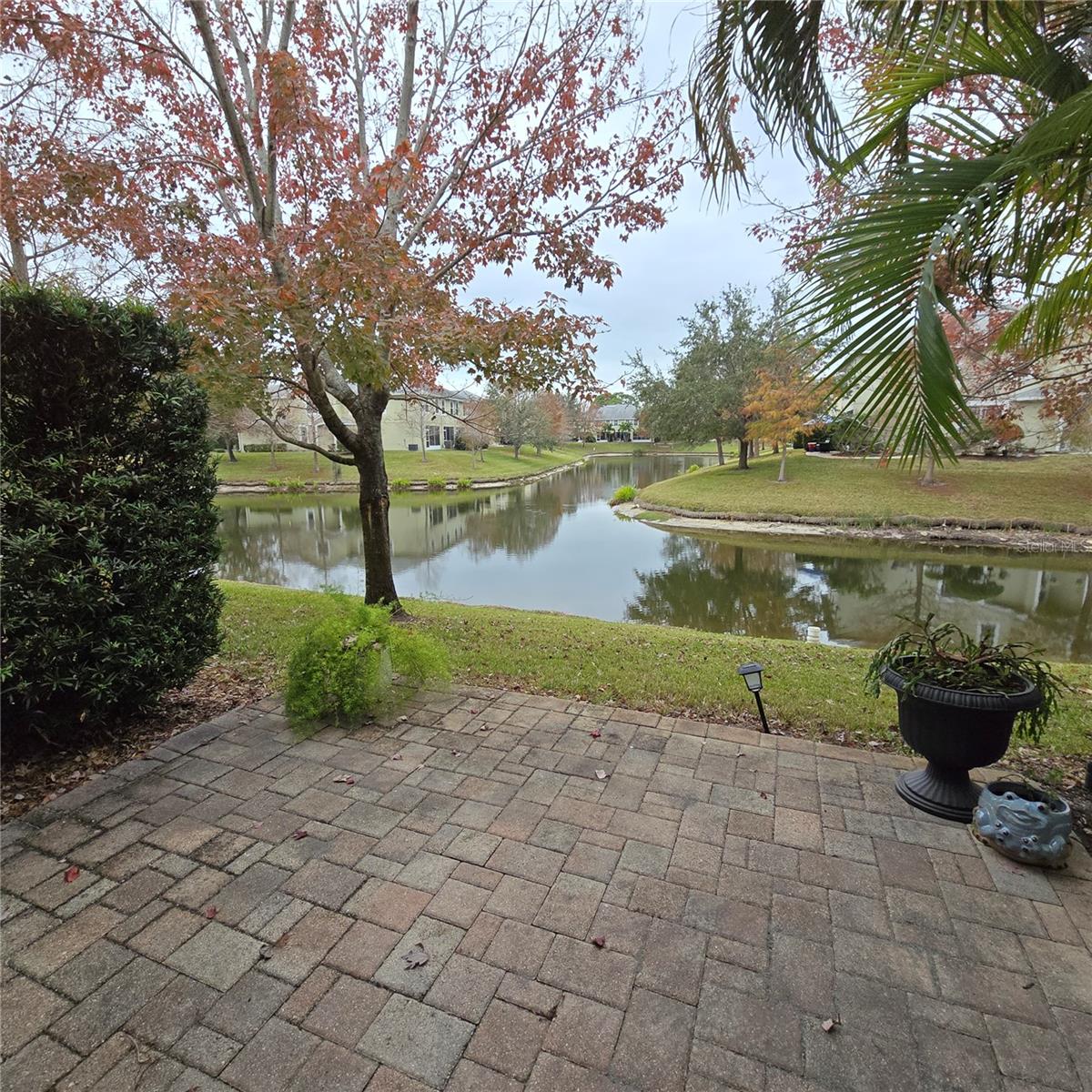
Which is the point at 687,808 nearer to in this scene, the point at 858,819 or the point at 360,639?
the point at 858,819

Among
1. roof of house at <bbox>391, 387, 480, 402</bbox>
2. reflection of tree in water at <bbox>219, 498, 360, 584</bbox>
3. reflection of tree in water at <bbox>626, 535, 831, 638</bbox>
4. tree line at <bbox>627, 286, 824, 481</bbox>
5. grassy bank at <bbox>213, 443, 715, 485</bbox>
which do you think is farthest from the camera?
grassy bank at <bbox>213, 443, 715, 485</bbox>

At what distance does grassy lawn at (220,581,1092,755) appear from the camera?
3230 millimetres

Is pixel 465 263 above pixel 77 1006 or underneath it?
above

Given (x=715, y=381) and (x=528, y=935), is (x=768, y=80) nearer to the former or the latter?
(x=528, y=935)

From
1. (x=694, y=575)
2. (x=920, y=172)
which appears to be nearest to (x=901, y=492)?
(x=694, y=575)

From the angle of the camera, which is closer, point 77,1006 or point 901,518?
point 77,1006

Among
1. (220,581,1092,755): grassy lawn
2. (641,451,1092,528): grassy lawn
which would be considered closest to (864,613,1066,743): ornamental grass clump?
(220,581,1092,755): grassy lawn

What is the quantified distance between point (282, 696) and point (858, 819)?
3.10m

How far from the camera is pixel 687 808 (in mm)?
2301

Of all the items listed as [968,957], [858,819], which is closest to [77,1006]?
[968,957]

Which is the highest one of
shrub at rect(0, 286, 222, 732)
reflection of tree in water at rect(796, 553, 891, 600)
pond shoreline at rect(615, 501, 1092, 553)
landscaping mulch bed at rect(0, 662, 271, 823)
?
shrub at rect(0, 286, 222, 732)

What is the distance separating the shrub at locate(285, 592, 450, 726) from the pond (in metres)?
2.54

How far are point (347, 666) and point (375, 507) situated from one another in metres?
2.67

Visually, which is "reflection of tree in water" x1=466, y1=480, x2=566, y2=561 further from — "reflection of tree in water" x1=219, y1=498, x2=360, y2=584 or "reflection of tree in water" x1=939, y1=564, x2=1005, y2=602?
"reflection of tree in water" x1=939, y1=564, x2=1005, y2=602
